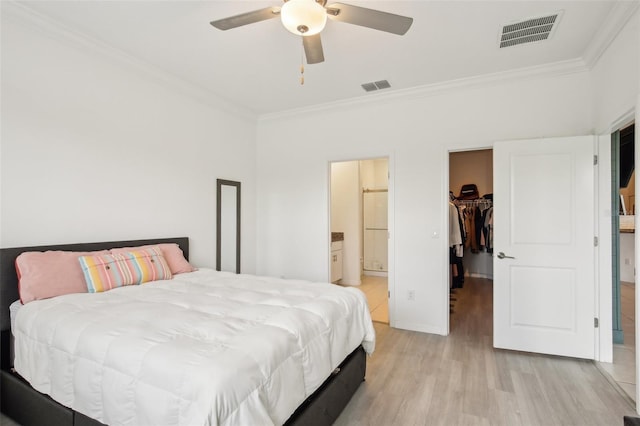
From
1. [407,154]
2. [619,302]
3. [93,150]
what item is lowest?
[619,302]

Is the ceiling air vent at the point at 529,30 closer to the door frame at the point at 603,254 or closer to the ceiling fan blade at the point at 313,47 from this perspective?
the door frame at the point at 603,254

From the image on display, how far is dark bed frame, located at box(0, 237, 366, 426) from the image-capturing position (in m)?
1.63

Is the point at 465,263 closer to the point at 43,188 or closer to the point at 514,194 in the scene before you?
the point at 514,194

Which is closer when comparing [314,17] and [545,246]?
Result: [314,17]

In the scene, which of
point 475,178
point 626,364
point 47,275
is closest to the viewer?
point 47,275

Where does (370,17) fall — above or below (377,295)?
above

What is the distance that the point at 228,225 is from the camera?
4223mm

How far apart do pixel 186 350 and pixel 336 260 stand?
4.44m

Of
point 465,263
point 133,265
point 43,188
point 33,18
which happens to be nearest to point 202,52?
point 33,18

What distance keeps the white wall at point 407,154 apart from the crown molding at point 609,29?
0.80 ft

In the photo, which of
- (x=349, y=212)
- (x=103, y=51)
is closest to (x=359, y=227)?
(x=349, y=212)

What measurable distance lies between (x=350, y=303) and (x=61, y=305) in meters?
1.80

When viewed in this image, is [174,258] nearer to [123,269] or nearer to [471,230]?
[123,269]

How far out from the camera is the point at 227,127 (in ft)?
13.7
